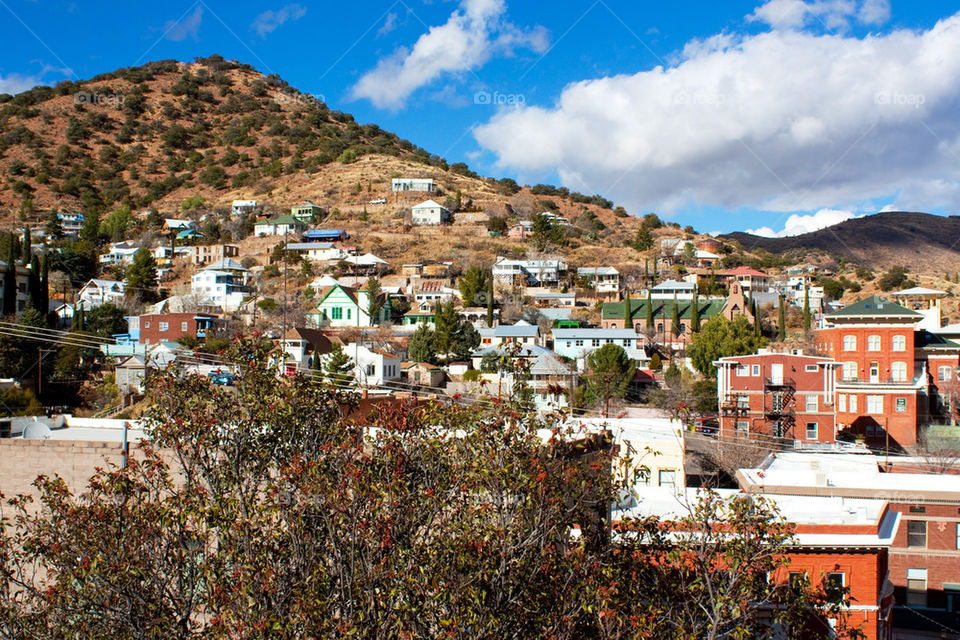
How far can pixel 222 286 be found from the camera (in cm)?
8031

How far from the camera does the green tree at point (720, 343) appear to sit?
198ft

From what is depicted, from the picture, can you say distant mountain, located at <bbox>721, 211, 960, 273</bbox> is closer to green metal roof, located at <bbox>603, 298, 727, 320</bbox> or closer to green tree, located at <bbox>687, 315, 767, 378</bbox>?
green metal roof, located at <bbox>603, 298, 727, 320</bbox>

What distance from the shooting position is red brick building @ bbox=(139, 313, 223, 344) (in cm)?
6438

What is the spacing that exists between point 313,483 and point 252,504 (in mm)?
1158

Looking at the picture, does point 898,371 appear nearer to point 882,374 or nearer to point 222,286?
point 882,374

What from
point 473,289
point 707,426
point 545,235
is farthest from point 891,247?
point 707,426

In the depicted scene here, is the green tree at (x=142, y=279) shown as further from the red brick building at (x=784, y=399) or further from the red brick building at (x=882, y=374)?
the red brick building at (x=882, y=374)

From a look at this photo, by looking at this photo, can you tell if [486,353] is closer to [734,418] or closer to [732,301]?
[734,418]

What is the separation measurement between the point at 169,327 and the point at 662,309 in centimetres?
4428

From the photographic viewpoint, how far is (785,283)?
97.6 meters

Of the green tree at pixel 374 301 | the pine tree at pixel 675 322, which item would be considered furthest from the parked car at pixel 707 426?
the green tree at pixel 374 301

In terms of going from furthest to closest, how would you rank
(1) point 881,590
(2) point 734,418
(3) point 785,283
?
1. (3) point 785,283
2. (2) point 734,418
3. (1) point 881,590

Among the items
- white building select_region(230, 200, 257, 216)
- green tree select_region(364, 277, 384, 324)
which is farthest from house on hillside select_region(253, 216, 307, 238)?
green tree select_region(364, 277, 384, 324)

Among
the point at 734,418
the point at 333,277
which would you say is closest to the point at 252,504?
the point at 734,418
